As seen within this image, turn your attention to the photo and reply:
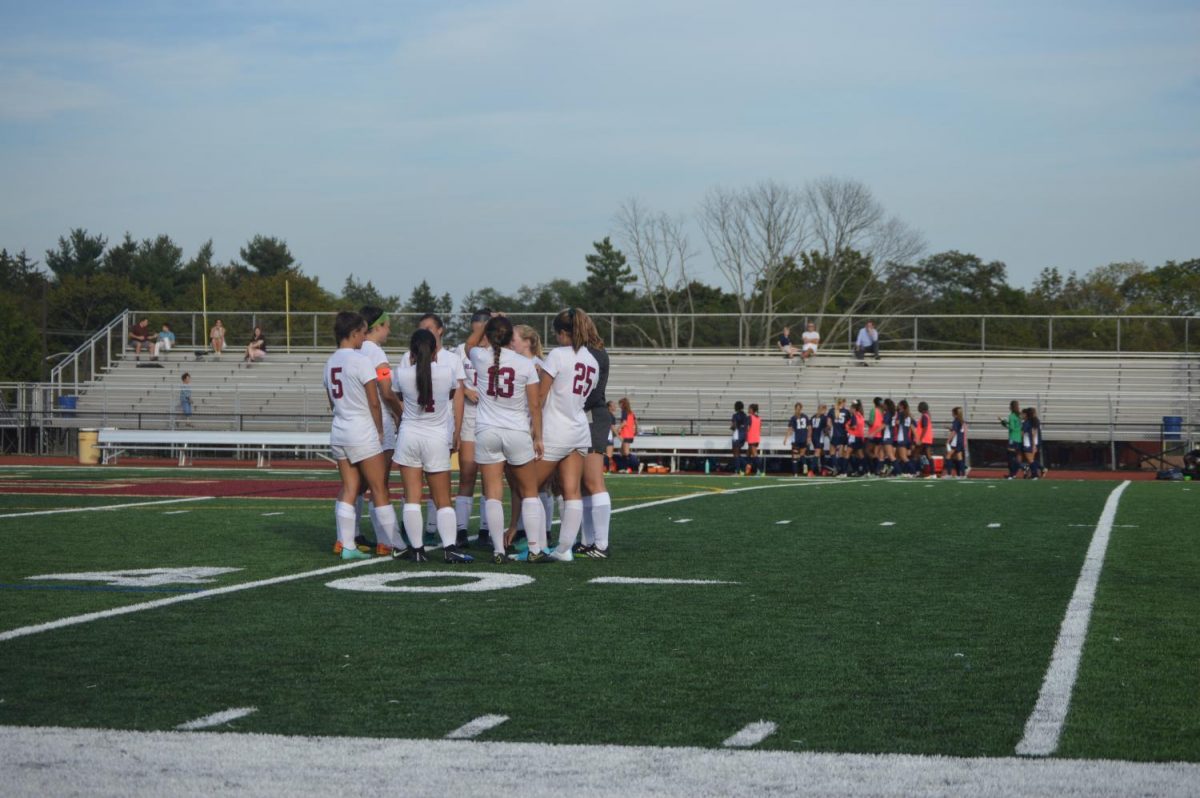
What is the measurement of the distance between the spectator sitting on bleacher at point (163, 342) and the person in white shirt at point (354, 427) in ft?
104

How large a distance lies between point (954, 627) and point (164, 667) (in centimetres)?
392

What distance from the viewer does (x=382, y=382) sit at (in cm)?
1030

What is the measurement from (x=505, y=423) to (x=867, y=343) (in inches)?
1171

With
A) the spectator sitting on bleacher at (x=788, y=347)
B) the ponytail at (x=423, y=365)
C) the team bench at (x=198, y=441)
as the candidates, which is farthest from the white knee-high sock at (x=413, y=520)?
the spectator sitting on bleacher at (x=788, y=347)

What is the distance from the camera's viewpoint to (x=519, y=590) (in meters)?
8.73

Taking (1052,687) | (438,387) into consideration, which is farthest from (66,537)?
(1052,687)

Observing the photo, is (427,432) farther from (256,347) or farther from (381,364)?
(256,347)

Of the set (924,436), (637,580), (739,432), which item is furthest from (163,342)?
(637,580)

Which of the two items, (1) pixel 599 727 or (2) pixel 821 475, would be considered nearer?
(1) pixel 599 727

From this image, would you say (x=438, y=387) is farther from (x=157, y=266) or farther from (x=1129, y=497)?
(x=157, y=266)

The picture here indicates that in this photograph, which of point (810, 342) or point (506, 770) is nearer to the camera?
point (506, 770)

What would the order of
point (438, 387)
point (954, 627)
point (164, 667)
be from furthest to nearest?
1. point (438, 387)
2. point (954, 627)
3. point (164, 667)

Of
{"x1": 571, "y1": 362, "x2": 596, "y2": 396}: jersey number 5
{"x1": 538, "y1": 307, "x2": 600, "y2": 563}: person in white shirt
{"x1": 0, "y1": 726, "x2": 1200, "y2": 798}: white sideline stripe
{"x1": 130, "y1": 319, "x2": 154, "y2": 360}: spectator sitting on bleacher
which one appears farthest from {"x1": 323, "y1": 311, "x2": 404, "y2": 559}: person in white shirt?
{"x1": 130, "y1": 319, "x2": 154, "y2": 360}: spectator sitting on bleacher

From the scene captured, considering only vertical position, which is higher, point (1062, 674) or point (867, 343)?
point (867, 343)
